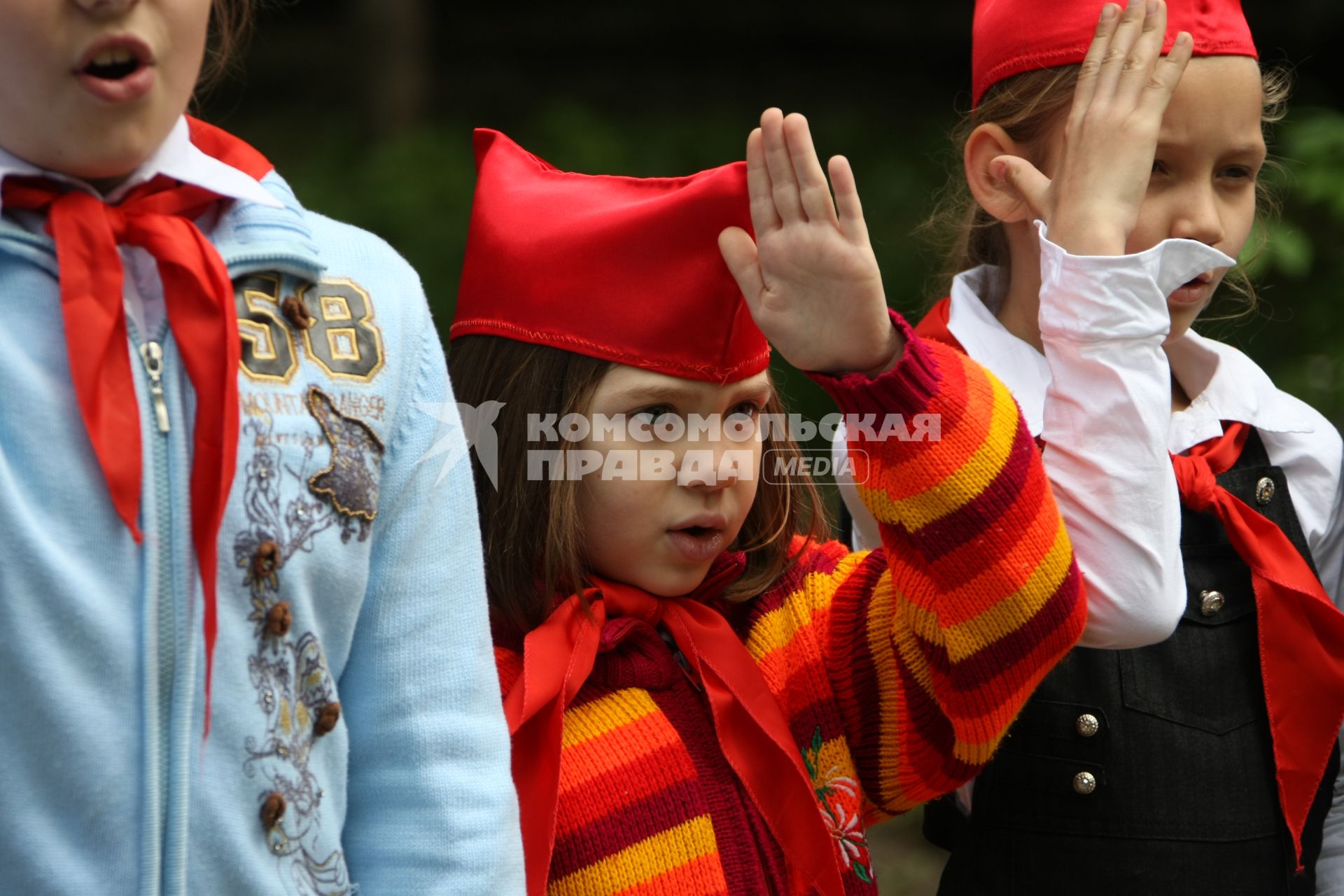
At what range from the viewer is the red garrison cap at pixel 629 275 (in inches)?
76.9

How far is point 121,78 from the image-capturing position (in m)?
1.44

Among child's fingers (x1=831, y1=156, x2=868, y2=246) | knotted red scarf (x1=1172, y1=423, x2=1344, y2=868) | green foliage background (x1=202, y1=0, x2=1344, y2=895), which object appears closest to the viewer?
child's fingers (x1=831, y1=156, x2=868, y2=246)

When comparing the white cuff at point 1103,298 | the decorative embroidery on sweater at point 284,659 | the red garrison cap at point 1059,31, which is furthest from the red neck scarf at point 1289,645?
the decorative embroidery on sweater at point 284,659

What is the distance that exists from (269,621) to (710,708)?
66 cm

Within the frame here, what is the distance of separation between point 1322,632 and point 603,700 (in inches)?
40.3

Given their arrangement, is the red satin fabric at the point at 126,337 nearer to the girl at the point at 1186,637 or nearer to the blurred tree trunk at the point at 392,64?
the girl at the point at 1186,637

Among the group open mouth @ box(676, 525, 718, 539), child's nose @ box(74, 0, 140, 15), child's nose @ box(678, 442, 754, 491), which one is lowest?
open mouth @ box(676, 525, 718, 539)

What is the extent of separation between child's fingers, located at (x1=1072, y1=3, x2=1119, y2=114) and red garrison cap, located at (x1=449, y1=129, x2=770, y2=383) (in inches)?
18.7

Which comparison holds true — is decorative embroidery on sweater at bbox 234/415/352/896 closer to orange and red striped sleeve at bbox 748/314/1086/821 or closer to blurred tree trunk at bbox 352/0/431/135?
orange and red striped sleeve at bbox 748/314/1086/821

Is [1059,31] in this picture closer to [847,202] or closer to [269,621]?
[847,202]

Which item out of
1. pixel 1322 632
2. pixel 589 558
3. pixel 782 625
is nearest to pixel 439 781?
pixel 589 558

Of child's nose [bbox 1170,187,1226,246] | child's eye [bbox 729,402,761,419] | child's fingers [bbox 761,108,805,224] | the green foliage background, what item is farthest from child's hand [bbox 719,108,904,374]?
the green foliage background

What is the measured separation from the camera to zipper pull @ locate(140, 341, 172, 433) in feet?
4.77

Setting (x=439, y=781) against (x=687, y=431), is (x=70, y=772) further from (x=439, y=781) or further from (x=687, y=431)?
(x=687, y=431)
